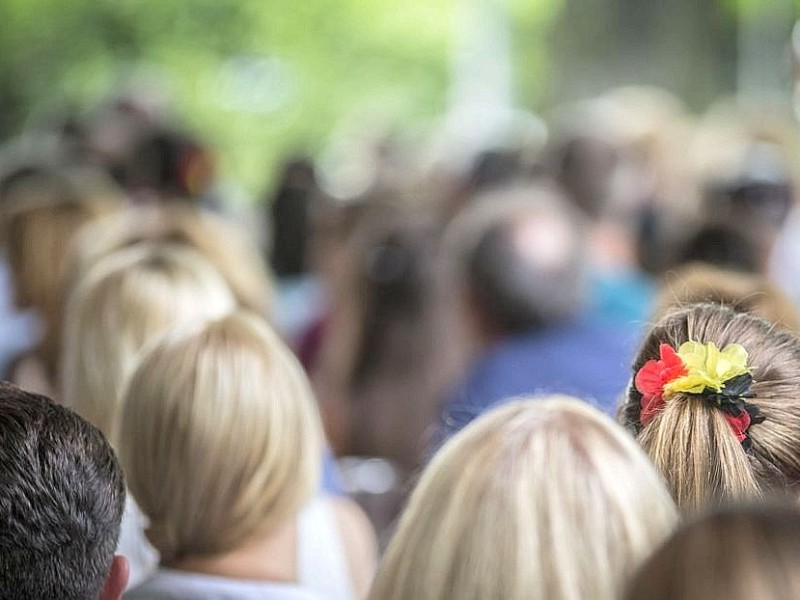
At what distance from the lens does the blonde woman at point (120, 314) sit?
366cm

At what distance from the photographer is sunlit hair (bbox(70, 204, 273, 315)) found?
4.52 metres

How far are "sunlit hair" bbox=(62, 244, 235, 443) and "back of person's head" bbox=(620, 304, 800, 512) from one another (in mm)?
1535

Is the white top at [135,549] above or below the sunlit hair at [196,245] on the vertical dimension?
below

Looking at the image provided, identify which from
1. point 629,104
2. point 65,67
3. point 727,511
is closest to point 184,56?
point 65,67

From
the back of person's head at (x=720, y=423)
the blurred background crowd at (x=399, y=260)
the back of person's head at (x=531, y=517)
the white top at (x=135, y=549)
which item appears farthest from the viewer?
the blurred background crowd at (x=399, y=260)

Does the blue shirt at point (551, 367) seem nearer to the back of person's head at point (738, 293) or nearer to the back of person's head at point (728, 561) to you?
the back of person's head at point (738, 293)

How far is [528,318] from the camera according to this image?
4.53 meters

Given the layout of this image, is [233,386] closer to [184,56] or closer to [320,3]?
[184,56]

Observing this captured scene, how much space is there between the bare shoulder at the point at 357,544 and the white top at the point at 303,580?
6 cm

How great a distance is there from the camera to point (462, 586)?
1.88 meters

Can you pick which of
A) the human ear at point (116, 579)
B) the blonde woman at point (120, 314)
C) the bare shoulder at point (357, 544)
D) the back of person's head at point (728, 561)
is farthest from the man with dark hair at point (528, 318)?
the back of person's head at point (728, 561)

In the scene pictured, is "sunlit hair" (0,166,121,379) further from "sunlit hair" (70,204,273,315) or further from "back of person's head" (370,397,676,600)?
"back of person's head" (370,397,676,600)

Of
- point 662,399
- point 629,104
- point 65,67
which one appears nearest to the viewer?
point 662,399

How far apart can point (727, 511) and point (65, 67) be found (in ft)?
54.3
